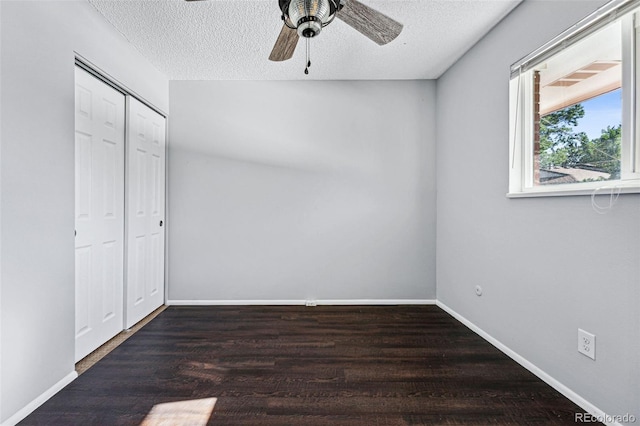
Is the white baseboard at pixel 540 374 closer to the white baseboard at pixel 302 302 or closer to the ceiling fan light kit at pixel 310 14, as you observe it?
the white baseboard at pixel 302 302

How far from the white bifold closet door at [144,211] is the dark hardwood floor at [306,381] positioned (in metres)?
0.36

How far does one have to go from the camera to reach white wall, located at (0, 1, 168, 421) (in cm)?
152

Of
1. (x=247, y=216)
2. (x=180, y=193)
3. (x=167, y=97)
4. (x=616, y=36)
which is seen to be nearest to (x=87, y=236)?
(x=180, y=193)

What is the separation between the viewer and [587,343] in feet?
5.32

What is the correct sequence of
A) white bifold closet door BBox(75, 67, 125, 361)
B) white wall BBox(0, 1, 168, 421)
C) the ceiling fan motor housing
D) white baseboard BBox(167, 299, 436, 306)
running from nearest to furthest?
the ceiling fan motor housing, white wall BBox(0, 1, 168, 421), white bifold closet door BBox(75, 67, 125, 361), white baseboard BBox(167, 299, 436, 306)

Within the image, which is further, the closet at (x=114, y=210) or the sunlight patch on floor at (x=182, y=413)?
the closet at (x=114, y=210)

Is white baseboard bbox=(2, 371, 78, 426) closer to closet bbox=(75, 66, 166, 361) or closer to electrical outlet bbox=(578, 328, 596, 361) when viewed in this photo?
closet bbox=(75, 66, 166, 361)

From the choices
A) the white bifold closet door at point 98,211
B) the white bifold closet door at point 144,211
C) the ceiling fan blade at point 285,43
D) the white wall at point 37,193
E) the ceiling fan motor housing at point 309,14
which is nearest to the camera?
the ceiling fan motor housing at point 309,14

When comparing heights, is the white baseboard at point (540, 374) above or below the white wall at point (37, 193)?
below

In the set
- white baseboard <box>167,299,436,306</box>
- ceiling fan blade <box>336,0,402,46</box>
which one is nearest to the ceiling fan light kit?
ceiling fan blade <box>336,0,402,46</box>

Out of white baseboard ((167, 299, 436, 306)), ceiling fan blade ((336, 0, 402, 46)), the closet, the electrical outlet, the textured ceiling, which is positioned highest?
the textured ceiling

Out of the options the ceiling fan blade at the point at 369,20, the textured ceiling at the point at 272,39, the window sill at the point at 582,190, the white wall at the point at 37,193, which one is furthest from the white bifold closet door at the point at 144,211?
the window sill at the point at 582,190

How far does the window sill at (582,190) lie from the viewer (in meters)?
1.40

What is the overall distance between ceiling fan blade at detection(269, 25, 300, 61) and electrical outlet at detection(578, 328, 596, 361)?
2215 mm
